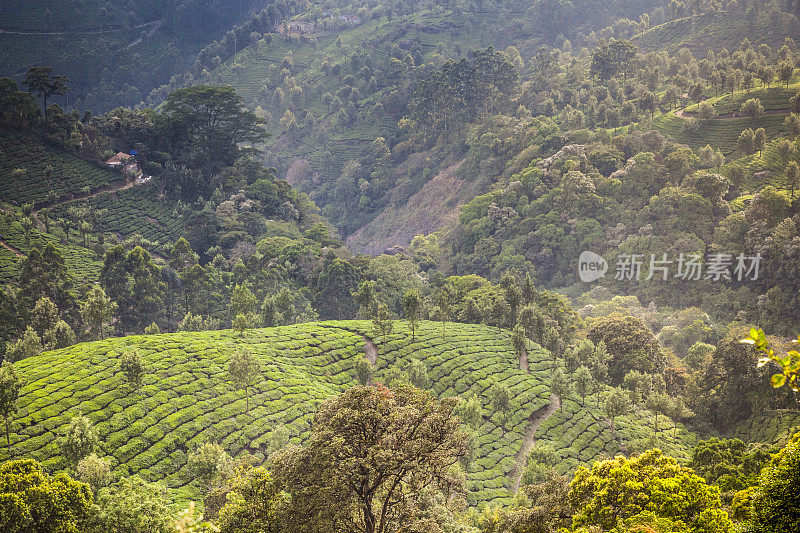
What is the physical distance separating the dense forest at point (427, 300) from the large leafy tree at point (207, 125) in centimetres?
54

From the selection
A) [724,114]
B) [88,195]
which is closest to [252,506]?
[88,195]

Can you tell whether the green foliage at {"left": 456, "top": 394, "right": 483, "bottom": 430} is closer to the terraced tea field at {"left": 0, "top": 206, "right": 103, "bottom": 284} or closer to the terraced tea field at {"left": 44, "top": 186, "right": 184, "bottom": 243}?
the terraced tea field at {"left": 0, "top": 206, "right": 103, "bottom": 284}

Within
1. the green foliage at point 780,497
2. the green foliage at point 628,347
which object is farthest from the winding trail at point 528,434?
the green foliage at point 780,497

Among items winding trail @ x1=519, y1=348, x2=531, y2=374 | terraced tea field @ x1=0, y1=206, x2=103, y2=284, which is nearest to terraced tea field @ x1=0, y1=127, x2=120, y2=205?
terraced tea field @ x1=0, y1=206, x2=103, y2=284

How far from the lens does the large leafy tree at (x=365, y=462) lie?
21953 mm

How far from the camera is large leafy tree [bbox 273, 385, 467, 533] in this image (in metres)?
22.0

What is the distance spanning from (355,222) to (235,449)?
101889 millimetres

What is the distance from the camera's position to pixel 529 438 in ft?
156

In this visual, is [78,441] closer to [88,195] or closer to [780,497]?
[780,497]

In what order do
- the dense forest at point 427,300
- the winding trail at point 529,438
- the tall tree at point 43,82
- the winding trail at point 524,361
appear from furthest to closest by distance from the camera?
1. the tall tree at point 43,82
2. the winding trail at point 524,361
3. the winding trail at point 529,438
4. the dense forest at point 427,300

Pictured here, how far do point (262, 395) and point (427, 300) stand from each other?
107ft

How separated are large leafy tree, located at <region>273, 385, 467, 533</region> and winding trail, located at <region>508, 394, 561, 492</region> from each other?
65.8 ft

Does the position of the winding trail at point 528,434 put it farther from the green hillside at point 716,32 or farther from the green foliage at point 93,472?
the green hillside at point 716,32

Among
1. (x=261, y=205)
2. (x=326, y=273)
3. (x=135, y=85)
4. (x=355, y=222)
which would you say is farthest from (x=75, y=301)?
(x=135, y=85)
